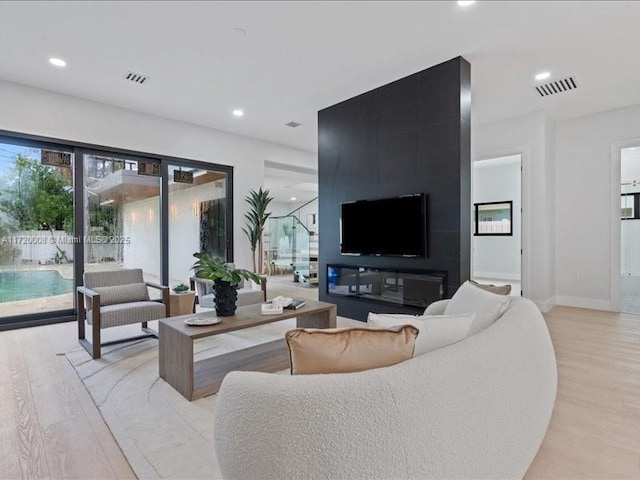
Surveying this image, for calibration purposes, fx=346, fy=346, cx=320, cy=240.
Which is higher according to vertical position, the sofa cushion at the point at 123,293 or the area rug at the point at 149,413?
the sofa cushion at the point at 123,293

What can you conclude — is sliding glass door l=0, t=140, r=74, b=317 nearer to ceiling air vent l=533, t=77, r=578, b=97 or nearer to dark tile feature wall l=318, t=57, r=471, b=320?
dark tile feature wall l=318, t=57, r=471, b=320

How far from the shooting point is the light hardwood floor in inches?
65.9

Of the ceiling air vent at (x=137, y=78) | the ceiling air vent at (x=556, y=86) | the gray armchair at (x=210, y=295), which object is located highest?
the ceiling air vent at (x=137, y=78)

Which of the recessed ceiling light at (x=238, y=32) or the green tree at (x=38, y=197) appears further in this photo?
the green tree at (x=38, y=197)

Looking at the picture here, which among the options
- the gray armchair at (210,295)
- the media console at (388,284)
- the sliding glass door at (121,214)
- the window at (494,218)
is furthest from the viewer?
the window at (494,218)

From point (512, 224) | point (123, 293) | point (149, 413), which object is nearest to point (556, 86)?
point (512, 224)

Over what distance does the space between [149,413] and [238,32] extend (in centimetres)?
308

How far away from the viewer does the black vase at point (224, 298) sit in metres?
2.79

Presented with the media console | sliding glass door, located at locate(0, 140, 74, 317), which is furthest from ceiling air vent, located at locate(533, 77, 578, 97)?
sliding glass door, located at locate(0, 140, 74, 317)

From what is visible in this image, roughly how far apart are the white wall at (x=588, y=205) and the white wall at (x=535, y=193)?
33cm

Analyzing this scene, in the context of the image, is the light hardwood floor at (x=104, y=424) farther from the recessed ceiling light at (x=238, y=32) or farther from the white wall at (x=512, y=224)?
the white wall at (x=512, y=224)

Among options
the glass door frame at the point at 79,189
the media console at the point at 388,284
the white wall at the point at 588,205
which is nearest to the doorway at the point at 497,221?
the white wall at the point at 588,205

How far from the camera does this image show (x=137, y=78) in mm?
3977

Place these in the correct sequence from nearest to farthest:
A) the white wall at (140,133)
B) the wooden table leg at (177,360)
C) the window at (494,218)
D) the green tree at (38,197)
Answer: the wooden table leg at (177,360)
the white wall at (140,133)
the green tree at (38,197)
the window at (494,218)
